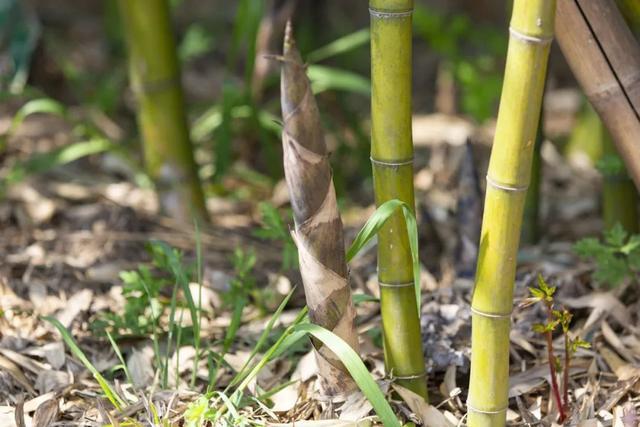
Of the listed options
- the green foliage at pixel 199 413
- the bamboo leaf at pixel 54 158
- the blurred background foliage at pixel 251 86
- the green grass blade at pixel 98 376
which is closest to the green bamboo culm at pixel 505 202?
the green foliage at pixel 199 413

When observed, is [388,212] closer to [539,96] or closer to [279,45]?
[539,96]

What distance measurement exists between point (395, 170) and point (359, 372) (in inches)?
9.6

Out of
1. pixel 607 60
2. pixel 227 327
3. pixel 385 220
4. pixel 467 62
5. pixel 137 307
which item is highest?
pixel 607 60

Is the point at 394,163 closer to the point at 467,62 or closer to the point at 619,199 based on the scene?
the point at 619,199

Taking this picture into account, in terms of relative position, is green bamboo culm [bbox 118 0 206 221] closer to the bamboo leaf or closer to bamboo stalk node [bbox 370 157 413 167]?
the bamboo leaf

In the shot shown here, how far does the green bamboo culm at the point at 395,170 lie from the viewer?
1054mm

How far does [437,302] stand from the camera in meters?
1.47

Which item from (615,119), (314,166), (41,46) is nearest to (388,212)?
(314,166)

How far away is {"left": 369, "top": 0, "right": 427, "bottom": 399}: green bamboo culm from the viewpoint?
1054 millimetres

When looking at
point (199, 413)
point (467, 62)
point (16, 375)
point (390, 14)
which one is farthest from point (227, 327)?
point (467, 62)

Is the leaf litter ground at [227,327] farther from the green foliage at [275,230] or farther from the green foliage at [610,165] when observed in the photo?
the green foliage at [610,165]

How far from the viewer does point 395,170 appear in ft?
3.63

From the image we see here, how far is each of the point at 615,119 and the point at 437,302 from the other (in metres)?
0.45

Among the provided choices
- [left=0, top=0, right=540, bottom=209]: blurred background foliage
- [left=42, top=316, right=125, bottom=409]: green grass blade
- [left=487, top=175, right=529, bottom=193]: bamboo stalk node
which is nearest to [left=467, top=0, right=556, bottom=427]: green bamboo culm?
[left=487, top=175, right=529, bottom=193]: bamboo stalk node
